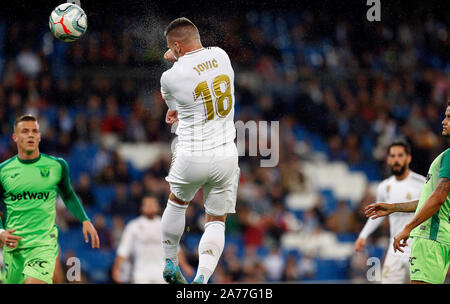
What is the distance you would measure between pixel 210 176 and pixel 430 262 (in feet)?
7.68

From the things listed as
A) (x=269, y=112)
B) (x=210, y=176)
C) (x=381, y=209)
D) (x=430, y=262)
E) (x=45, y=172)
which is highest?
(x=269, y=112)

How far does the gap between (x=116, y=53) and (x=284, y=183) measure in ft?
17.2

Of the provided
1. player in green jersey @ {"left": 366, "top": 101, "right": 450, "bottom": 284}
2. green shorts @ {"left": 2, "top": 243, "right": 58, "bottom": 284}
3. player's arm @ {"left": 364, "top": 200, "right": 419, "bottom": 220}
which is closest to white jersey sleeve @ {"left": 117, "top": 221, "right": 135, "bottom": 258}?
green shorts @ {"left": 2, "top": 243, "right": 58, "bottom": 284}

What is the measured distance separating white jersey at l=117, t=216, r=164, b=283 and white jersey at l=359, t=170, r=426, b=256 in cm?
344

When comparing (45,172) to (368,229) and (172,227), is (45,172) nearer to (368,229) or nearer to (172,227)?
(172,227)

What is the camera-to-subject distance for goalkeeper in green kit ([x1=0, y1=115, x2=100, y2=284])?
830cm

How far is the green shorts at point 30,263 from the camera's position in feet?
26.9

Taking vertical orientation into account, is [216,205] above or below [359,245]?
above

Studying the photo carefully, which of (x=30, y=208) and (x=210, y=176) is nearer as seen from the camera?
(x=210, y=176)

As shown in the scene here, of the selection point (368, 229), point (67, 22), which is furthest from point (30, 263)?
point (368, 229)

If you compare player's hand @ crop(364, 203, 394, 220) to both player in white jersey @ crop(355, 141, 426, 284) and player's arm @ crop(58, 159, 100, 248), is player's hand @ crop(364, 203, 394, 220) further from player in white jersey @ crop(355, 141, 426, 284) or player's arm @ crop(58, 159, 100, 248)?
player's arm @ crop(58, 159, 100, 248)

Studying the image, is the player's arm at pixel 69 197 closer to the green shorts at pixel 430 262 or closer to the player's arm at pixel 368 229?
the player's arm at pixel 368 229

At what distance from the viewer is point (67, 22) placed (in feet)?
27.5

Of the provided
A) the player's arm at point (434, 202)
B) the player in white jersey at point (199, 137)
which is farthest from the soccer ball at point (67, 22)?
the player's arm at point (434, 202)
